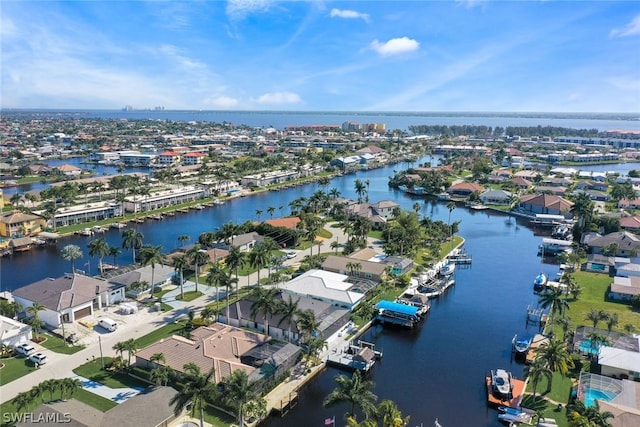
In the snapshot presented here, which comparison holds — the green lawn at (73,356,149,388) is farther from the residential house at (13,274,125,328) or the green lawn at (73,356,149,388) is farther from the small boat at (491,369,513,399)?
the small boat at (491,369,513,399)

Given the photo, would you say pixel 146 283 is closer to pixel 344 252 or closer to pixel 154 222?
pixel 344 252

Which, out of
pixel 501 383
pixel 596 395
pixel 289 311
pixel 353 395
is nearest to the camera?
pixel 353 395

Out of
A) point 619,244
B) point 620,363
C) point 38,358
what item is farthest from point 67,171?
point 620,363

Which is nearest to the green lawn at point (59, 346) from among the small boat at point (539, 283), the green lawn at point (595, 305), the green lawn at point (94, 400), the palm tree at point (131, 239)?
the green lawn at point (94, 400)

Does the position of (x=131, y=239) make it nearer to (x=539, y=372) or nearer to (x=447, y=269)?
(x=447, y=269)

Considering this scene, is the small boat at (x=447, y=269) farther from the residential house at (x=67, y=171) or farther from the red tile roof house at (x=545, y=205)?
the residential house at (x=67, y=171)

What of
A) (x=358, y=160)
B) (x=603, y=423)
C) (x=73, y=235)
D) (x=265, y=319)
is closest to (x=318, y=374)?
(x=265, y=319)

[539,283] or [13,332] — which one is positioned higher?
[13,332]
